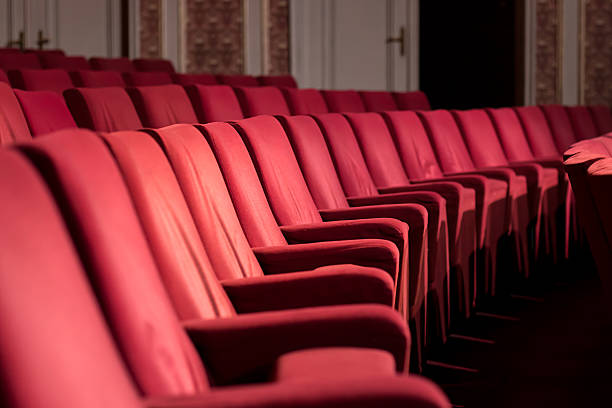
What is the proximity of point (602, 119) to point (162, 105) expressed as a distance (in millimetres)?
851

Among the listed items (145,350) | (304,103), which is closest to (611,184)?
(145,350)

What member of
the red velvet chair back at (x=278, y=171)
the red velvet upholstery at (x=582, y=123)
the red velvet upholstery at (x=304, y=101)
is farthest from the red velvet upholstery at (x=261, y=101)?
the red velvet upholstery at (x=582, y=123)

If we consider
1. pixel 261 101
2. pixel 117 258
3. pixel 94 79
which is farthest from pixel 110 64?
pixel 117 258

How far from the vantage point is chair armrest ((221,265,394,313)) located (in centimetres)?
38

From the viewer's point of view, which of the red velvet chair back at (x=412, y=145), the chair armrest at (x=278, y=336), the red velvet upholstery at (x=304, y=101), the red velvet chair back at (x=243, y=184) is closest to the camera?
the chair armrest at (x=278, y=336)

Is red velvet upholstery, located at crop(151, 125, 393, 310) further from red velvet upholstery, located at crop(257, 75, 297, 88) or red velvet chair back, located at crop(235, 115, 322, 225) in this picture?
red velvet upholstery, located at crop(257, 75, 297, 88)

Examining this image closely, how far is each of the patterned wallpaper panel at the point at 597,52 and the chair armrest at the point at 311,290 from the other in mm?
1415

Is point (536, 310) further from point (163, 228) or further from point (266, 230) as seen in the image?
point (163, 228)

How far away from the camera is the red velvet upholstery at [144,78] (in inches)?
39.7

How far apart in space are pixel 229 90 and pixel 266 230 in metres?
0.37

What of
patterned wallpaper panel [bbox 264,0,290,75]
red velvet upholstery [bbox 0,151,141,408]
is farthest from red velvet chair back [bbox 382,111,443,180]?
patterned wallpaper panel [bbox 264,0,290,75]

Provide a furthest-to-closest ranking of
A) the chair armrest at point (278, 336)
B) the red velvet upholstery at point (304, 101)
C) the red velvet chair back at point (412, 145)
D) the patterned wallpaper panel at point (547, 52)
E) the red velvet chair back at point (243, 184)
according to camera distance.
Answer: the patterned wallpaper panel at point (547, 52) < the red velvet upholstery at point (304, 101) < the red velvet chair back at point (412, 145) < the red velvet chair back at point (243, 184) < the chair armrest at point (278, 336)

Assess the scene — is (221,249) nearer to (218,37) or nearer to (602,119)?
(602,119)

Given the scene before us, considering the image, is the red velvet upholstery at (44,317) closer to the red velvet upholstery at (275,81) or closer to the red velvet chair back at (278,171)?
the red velvet chair back at (278,171)
